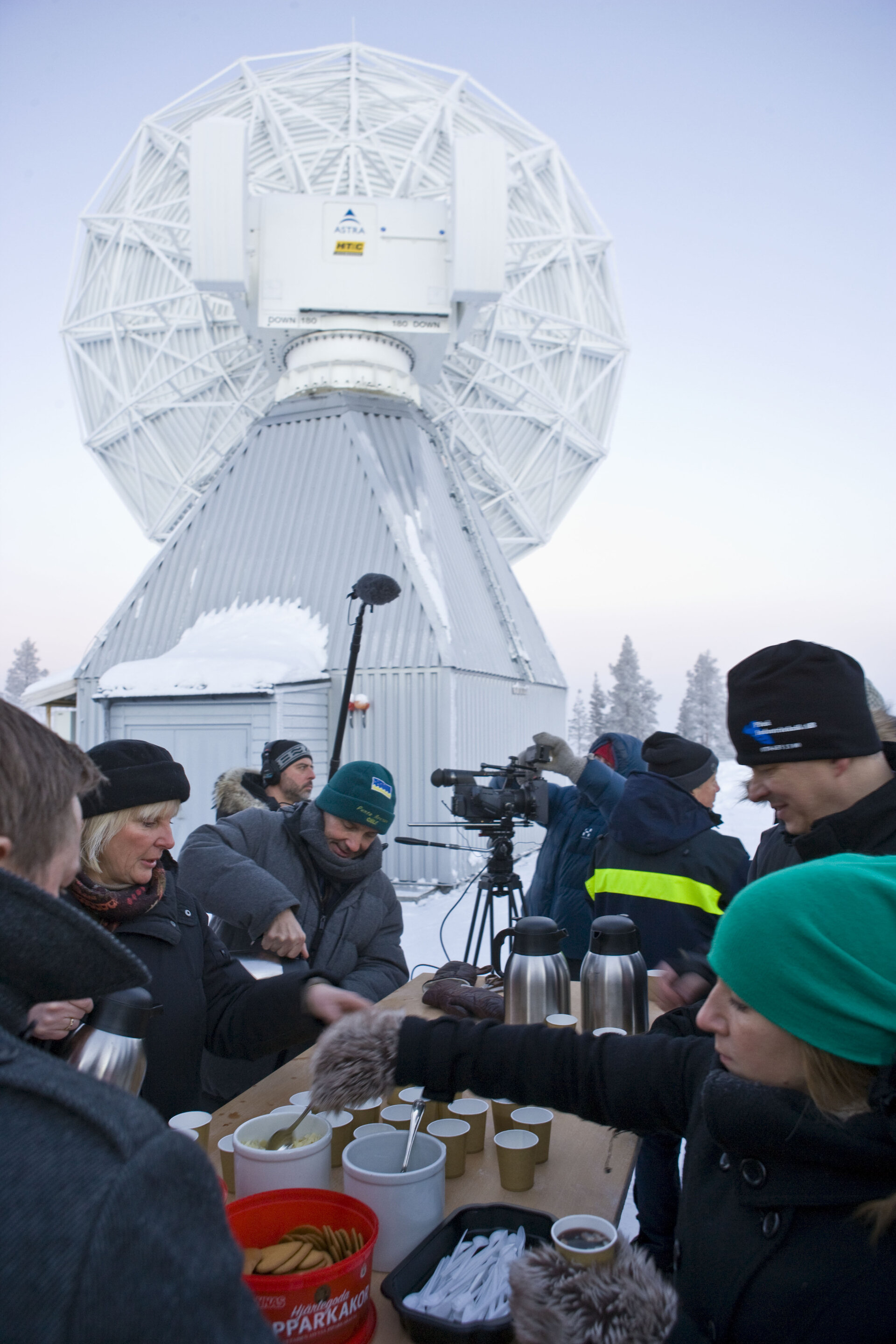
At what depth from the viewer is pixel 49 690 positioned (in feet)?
43.6

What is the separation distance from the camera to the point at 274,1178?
1.65m

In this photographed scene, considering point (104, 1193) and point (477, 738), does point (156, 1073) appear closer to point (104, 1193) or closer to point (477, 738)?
point (104, 1193)

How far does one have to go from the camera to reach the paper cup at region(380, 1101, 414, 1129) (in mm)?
1963

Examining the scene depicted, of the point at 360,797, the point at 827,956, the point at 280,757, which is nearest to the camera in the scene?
the point at 827,956

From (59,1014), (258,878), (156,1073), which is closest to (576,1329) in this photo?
(59,1014)

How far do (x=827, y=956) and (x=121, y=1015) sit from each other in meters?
1.29

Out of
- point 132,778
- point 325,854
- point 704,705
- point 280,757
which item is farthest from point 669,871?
point 704,705

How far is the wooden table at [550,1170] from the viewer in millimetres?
1762

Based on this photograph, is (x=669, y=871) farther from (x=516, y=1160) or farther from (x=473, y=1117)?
(x=516, y=1160)

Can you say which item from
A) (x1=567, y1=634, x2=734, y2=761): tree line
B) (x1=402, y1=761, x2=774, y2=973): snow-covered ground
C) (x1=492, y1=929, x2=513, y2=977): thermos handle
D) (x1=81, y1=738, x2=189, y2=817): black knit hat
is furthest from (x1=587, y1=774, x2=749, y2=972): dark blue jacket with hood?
(x1=567, y1=634, x2=734, y2=761): tree line

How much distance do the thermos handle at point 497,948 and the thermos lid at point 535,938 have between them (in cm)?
14

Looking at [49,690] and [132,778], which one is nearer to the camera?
[132,778]

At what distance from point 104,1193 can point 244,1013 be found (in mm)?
1928

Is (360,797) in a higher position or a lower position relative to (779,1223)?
higher
